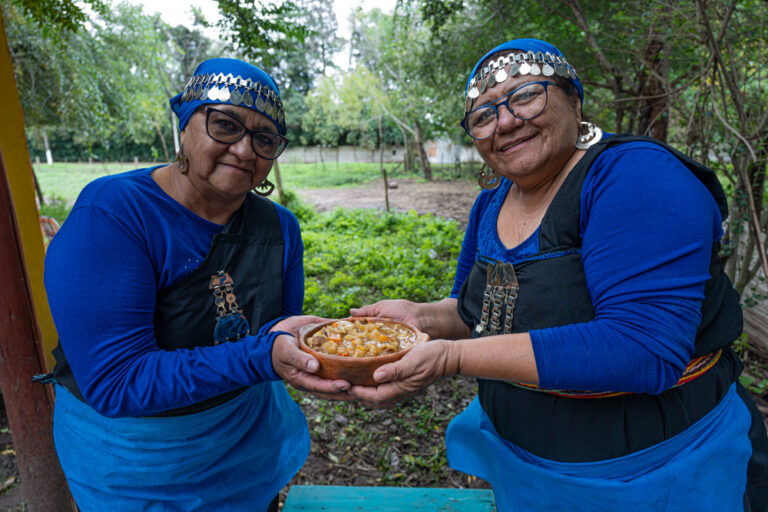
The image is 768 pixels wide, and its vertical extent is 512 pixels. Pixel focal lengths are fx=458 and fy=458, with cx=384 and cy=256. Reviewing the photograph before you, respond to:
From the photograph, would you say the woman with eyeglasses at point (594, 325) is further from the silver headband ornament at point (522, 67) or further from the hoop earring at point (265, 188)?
the hoop earring at point (265, 188)

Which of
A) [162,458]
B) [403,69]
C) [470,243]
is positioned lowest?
[162,458]

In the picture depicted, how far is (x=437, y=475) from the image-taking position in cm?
346

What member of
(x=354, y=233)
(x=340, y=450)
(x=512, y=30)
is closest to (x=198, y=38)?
(x=354, y=233)

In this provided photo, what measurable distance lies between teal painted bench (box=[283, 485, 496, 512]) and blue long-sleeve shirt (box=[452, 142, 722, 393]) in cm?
155

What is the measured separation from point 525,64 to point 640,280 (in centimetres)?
84

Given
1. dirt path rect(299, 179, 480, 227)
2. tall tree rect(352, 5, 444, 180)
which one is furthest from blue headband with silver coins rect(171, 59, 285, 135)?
dirt path rect(299, 179, 480, 227)

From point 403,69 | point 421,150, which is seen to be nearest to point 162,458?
point 403,69

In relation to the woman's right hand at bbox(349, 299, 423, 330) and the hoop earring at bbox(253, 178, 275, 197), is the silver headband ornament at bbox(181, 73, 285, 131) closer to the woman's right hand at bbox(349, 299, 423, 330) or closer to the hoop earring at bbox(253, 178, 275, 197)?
the hoop earring at bbox(253, 178, 275, 197)

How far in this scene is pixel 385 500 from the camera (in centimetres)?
255

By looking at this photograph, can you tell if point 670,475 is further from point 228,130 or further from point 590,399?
point 228,130

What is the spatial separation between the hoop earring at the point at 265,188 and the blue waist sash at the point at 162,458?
0.89 m

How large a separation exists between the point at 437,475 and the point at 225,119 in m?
2.95

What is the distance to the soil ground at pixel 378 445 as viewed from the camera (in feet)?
11.3

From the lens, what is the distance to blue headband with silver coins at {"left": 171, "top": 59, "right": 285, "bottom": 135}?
1751 mm
